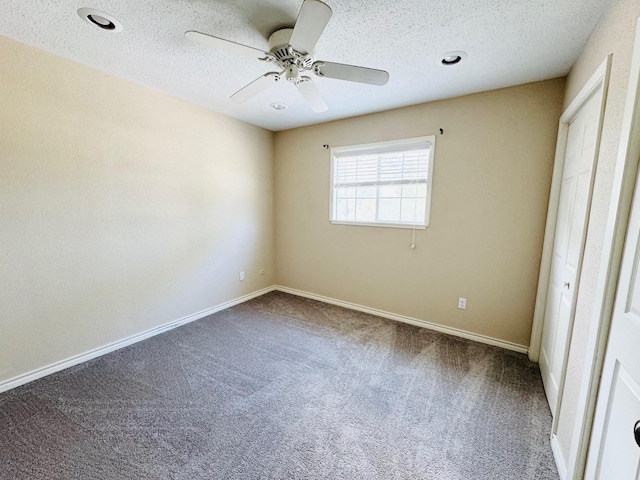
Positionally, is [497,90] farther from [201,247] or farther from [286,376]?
[201,247]

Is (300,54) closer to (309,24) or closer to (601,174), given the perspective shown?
(309,24)

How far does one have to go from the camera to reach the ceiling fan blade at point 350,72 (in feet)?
5.04

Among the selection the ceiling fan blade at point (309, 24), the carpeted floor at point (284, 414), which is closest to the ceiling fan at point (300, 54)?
the ceiling fan blade at point (309, 24)

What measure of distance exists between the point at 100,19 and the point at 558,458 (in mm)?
3534

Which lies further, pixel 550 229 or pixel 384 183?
pixel 384 183

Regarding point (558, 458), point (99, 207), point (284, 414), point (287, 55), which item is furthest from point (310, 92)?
point (558, 458)

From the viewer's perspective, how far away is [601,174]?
127 cm

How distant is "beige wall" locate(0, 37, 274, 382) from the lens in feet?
6.27

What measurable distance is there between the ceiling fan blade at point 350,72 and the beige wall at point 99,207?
1.95m

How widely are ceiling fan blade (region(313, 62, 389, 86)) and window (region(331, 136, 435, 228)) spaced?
1416 millimetres

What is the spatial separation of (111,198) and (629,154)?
10.9 ft

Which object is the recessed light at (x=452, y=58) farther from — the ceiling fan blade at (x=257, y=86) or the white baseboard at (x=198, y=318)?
the white baseboard at (x=198, y=318)

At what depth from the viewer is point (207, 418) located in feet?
5.59

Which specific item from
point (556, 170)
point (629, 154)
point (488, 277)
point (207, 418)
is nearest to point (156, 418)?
point (207, 418)
